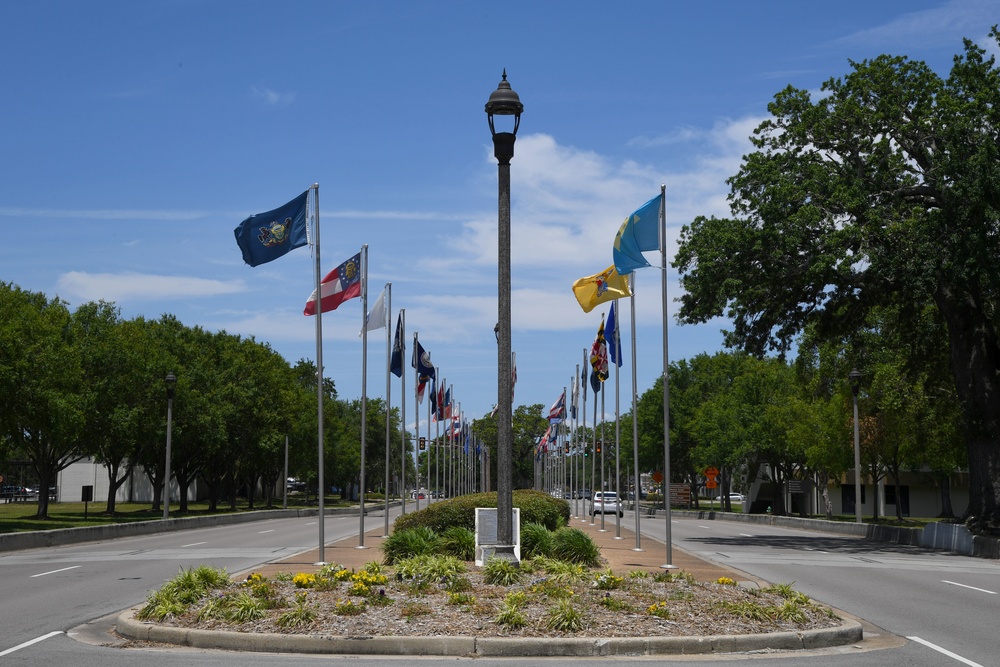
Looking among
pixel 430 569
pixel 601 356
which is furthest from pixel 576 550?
pixel 601 356

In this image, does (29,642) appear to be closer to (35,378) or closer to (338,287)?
(338,287)

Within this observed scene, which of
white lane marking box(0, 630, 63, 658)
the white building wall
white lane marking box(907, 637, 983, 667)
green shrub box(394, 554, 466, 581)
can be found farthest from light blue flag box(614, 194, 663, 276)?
the white building wall

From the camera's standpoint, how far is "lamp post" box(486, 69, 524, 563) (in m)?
15.5

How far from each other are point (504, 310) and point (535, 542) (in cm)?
664

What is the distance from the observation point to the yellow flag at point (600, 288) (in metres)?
25.3

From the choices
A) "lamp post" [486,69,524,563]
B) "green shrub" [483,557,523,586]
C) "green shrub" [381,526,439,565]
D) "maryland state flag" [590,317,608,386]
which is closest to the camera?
"green shrub" [483,557,523,586]

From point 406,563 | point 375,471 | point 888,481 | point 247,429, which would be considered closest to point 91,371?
point 247,429

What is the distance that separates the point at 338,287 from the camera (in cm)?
2436

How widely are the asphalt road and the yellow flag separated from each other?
6828mm

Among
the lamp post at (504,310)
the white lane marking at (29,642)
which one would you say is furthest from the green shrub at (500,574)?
the white lane marking at (29,642)

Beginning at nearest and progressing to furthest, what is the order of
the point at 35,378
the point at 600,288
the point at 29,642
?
the point at 29,642 → the point at 600,288 → the point at 35,378

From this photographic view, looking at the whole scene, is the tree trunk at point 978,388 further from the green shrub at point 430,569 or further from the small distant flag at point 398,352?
the green shrub at point 430,569

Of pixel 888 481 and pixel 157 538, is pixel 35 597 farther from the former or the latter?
pixel 888 481

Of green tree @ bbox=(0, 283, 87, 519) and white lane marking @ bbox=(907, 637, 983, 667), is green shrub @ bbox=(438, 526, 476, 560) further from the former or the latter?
green tree @ bbox=(0, 283, 87, 519)
